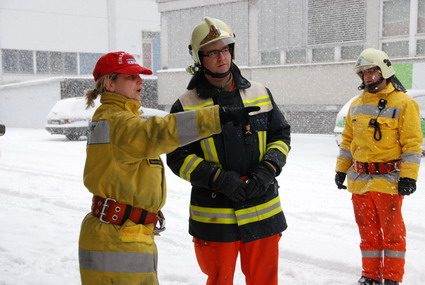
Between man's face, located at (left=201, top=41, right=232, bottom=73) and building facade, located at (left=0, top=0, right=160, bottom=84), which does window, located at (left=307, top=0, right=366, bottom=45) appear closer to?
man's face, located at (left=201, top=41, right=232, bottom=73)

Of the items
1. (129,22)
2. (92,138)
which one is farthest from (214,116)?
(129,22)

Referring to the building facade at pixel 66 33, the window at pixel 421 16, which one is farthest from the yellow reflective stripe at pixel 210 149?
the building facade at pixel 66 33

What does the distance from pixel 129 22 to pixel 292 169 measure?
28.3 metres

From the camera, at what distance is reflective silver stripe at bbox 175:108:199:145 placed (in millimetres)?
2230

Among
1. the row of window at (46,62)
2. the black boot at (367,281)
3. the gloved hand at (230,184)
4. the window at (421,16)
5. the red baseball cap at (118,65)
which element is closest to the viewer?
the red baseball cap at (118,65)

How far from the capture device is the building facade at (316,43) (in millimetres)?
17672

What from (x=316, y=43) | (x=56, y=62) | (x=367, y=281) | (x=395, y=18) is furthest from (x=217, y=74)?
(x=56, y=62)

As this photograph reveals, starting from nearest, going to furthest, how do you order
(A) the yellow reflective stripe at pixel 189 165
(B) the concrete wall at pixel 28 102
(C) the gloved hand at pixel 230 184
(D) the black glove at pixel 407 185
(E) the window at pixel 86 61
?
(C) the gloved hand at pixel 230 184, (A) the yellow reflective stripe at pixel 189 165, (D) the black glove at pixel 407 185, (B) the concrete wall at pixel 28 102, (E) the window at pixel 86 61

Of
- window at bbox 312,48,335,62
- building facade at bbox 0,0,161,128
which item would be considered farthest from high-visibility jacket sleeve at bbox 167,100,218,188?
building facade at bbox 0,0,161,128

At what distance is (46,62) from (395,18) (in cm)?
2364

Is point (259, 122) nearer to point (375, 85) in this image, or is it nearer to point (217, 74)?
point (217, 74)

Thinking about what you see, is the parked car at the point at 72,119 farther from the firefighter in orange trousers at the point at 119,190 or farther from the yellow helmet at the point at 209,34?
the firefighter in orange trousers at the point at 119,190

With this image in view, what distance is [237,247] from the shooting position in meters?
3.08

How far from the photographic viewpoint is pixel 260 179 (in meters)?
2.89
